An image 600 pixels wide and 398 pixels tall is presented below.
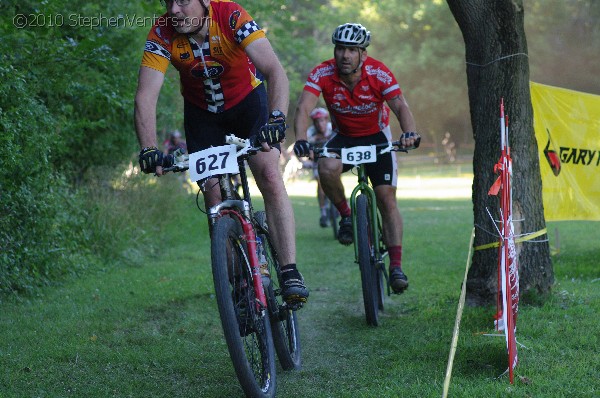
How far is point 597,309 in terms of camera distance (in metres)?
7.32

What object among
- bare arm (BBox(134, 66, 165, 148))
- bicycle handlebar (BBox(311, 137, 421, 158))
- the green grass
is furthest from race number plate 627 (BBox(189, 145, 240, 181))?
bicycle handlebar (BBox(311, 137, 421, 158))

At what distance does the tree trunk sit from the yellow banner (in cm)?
256

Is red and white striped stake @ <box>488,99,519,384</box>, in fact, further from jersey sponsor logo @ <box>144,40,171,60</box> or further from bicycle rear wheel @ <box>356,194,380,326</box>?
jersey sponsor logo @ <box>144,40,171,60</box>

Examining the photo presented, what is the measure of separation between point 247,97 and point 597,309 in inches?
128

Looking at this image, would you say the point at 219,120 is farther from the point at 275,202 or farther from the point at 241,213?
the point at 241,213

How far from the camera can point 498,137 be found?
24.8 feet

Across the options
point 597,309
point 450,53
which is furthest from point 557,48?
point 597,309

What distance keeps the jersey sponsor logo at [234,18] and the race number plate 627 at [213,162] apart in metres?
0.87

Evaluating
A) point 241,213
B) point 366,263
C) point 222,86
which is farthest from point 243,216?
point 366,263

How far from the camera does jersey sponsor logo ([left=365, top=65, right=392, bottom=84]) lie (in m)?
8.01

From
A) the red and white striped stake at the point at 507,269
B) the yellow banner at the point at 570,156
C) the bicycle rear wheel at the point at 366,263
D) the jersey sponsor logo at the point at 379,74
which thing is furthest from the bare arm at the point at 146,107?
the yellow banner at the point at 570,156

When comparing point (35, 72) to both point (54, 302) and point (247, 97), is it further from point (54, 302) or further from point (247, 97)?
point (247, 97)

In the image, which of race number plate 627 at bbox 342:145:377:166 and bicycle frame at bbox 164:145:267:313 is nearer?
bicycle frame at bbox 164:145:267:313

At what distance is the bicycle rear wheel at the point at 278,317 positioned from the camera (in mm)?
5590
